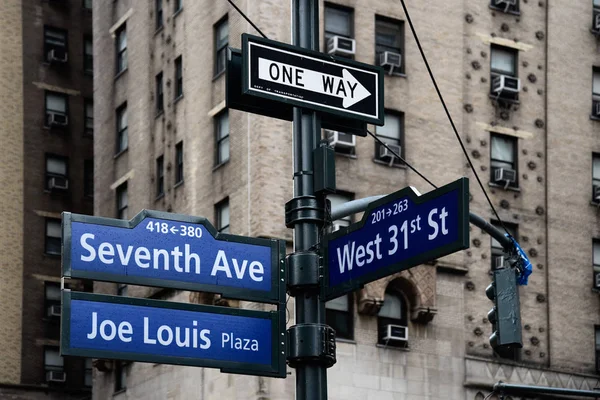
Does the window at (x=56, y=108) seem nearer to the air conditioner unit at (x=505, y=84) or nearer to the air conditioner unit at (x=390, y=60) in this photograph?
the air conditioner unit at (x=390, y=60)

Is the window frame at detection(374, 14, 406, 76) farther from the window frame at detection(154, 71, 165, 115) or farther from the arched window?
the window frame at detection(154, 71, 165, 115)

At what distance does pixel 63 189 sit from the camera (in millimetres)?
55562

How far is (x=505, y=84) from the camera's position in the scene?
1687 inches

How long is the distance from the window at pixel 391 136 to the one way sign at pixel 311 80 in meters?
29.2

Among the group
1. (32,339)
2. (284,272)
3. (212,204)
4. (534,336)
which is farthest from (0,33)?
(284,272)

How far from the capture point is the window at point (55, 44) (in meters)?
56.5

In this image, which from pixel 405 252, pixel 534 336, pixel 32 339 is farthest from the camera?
pixel 32 339

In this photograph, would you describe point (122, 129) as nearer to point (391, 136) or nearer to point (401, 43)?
point (401, 43)

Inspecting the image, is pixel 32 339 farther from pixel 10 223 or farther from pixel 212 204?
pixel 212 204

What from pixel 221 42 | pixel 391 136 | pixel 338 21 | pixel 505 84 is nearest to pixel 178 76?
pixel 221 42

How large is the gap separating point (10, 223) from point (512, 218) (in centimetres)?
2045

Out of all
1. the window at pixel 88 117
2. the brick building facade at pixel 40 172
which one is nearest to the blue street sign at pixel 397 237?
the brick building facade at pixel 40 172

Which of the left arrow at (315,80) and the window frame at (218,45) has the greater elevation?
the window frame at (218,45)

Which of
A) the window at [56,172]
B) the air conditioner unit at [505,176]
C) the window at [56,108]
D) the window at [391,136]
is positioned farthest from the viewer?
the window at [56,108]
